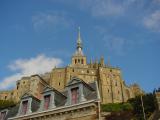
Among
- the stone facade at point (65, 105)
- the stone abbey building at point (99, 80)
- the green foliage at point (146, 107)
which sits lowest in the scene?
the stone facade at point (65, 105)

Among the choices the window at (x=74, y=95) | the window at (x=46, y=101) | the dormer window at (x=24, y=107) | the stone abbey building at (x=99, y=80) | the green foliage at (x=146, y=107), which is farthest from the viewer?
the stone abbey building at (x=99, y=80)

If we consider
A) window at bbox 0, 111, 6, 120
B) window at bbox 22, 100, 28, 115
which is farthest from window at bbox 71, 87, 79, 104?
window at bbox 0, 111, 6, 120

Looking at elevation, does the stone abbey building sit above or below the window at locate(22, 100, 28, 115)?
above

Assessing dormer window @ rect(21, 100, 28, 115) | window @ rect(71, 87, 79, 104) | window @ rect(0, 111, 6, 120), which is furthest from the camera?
window @ rect(0, 111, 6, 120)

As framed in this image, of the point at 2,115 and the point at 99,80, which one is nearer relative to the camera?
the point at 2,115

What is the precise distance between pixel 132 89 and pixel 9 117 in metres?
84.3

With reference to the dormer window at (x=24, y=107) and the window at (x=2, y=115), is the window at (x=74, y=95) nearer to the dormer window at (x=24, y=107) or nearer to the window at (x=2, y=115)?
the dormer window at (x=24, y=107)

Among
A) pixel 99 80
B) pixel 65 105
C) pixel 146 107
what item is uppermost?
pixel 99 80

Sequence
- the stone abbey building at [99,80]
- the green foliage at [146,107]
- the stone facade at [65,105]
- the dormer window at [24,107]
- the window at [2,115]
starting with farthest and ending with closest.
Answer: the stone abbey building at [99,80] → the green foliage at [146,107] → the window at [2,115] → the dormer window at [24,107] → the stone facade at [65,105]

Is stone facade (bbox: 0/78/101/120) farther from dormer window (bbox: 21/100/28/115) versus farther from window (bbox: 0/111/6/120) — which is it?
window (bbox: 0/111/6/120)

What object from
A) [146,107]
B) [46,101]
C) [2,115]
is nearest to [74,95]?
[46,101]

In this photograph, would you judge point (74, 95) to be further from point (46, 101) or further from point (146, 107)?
point (146, 107)

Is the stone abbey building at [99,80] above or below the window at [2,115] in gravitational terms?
above

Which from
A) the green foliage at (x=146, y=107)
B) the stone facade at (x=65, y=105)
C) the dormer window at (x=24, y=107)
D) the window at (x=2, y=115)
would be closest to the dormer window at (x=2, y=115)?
the window at (x=2, y=115)
